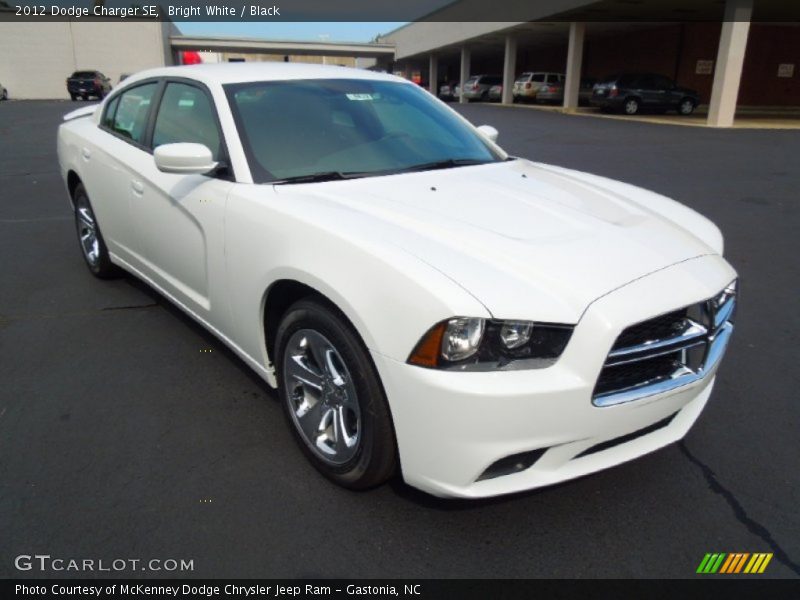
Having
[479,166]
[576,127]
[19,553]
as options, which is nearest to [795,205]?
[479,166]

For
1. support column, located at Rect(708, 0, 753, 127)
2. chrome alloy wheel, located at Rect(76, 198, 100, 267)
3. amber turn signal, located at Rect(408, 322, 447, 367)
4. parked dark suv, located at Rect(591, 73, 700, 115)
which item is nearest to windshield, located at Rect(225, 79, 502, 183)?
amber turn signal, located at Rect(408, 322, 447, 367)

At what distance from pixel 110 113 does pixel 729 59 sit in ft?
64.5

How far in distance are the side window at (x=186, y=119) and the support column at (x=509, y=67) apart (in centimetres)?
3531

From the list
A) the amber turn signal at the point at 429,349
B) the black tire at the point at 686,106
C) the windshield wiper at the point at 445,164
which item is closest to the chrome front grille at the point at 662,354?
the amber turn signal at the point at 429,349

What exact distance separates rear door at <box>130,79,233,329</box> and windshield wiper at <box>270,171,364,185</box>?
0.28 metres

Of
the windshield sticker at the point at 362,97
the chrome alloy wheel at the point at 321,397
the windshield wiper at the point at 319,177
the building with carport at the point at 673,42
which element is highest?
the building with carport at the point at 673,42

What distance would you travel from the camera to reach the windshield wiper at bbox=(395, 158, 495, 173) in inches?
125

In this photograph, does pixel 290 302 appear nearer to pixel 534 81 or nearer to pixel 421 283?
pixel 421 283

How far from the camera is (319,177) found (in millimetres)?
2932

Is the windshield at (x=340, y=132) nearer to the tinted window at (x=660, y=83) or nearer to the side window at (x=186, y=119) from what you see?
the side window at (x=186, y=119)

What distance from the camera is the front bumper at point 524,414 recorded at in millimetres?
1957

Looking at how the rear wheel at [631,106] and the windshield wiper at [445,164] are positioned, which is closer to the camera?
the windshield wiper at [445,164]

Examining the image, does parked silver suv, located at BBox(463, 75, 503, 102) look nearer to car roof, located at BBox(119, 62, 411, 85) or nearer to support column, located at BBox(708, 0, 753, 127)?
support column, located at BBox(708, 0, 753, 127)
